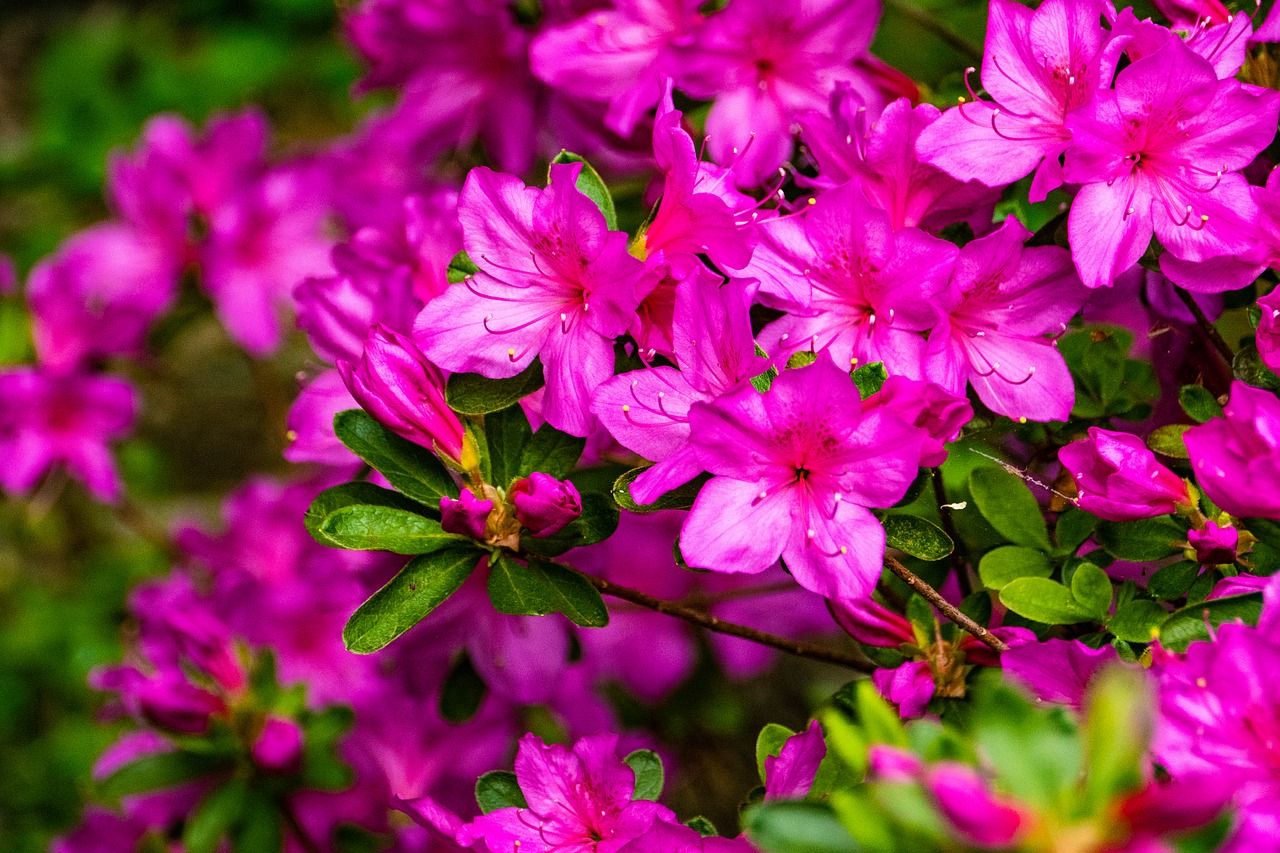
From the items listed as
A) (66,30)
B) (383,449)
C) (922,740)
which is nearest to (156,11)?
(66,30)

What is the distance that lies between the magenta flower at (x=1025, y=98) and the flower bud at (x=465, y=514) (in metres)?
0.48

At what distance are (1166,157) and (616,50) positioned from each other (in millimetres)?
596

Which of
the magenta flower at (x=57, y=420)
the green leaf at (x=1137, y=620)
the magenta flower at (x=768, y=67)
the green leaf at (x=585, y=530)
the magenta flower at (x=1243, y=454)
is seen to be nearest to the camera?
the magenta flower at (x=1243, y=454)

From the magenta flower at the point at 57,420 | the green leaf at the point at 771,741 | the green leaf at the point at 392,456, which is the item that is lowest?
the magenta flower at the point at 57,420

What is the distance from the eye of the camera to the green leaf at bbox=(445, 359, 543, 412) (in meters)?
1.08

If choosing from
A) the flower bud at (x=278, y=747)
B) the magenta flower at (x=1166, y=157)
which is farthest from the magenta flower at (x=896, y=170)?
the flower bud at (x=278, y=747)

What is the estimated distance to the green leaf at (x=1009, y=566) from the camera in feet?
3.59

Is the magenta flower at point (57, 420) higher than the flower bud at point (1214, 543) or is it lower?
lower

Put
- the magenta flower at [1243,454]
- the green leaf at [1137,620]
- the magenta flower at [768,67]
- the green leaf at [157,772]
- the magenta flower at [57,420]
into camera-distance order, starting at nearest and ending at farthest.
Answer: the magenta flower at [1243,454] < the green leaf at [1137,620] < the magenta flower at [768,67] < the green leaf at [157,772] < the magenta flower at [57,420]

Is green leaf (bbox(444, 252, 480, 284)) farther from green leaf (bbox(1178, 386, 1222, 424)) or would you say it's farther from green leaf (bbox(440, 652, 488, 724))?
green leaf (bbox(1178, 386, 1222, 424))

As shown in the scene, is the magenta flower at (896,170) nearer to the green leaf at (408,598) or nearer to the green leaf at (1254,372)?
the green leaf at (1254,372)

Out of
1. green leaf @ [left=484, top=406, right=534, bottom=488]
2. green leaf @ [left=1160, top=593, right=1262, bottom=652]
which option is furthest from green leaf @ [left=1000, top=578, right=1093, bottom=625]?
green leaf @ [left=484, top=406, right=534, bottom=488]

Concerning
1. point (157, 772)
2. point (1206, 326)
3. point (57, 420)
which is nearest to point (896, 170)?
point (1206, 326)

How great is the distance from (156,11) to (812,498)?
3136 mm
